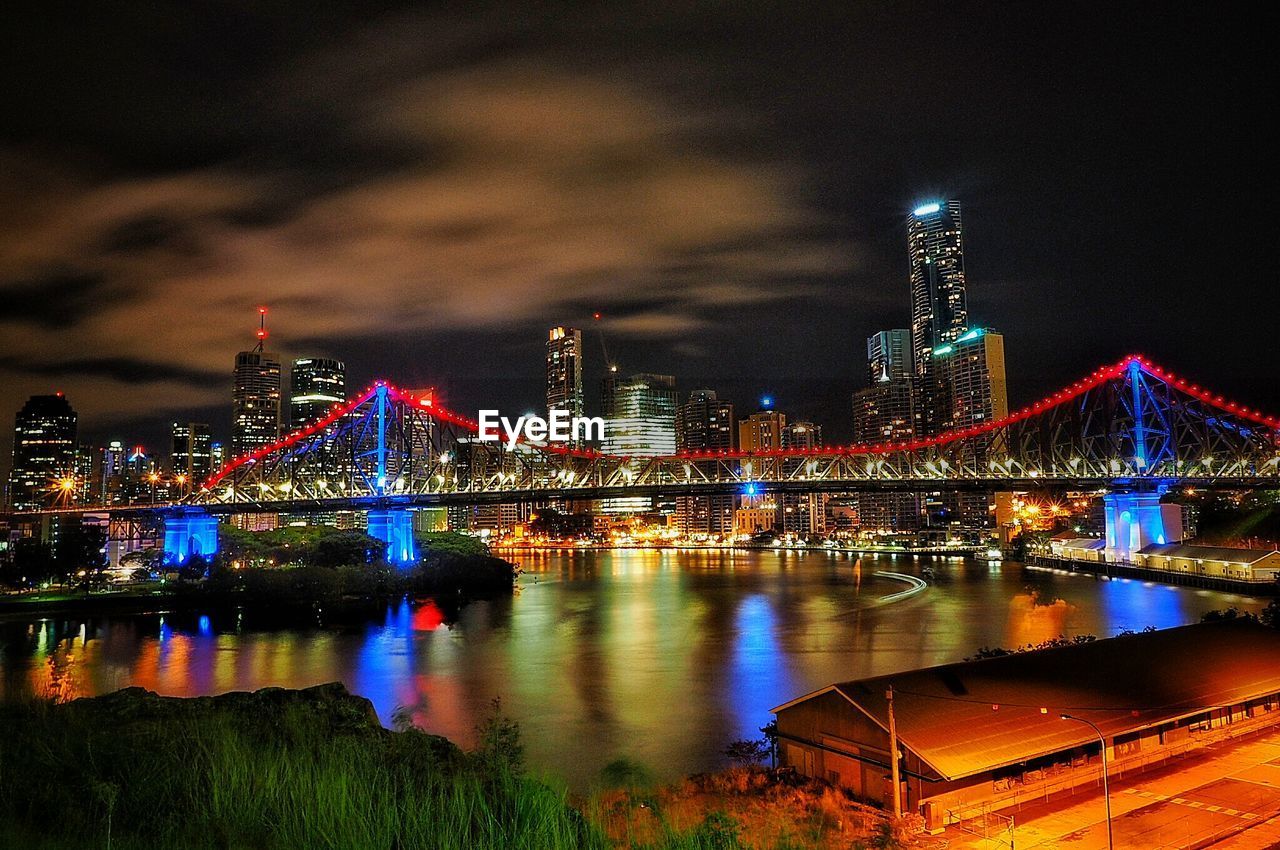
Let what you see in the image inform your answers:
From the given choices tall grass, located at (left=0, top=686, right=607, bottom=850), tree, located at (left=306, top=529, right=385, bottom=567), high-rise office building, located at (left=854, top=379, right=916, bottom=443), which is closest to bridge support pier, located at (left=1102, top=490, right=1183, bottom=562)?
tree, located at (left=306, top=529, right=385, bottom=567)

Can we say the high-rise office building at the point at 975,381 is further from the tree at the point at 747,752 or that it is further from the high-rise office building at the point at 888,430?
the tree at the point at 747,752

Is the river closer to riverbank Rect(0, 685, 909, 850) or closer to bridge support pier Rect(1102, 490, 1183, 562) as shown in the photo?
riverbank Rect(0, 685, 909, 850)

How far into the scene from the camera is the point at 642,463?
72.4m

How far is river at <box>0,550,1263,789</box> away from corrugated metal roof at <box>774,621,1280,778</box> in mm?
5624

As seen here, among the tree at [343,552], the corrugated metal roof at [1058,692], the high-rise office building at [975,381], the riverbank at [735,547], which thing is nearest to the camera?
the corrugated metal roof at [1058,692]

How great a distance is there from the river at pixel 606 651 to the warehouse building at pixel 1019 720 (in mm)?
5003

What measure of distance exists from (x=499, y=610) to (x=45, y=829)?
130ft

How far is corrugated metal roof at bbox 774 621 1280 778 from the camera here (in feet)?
41.2

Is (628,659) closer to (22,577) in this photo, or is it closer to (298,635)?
(298,635)

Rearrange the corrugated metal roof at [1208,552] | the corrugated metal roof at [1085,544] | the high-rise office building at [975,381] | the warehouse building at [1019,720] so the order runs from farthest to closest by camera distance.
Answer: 1. the high-rise office building at [975,381]
2. the corrugated metal roof at [1085,544]
3. the corrugated metal roof at [1208,552]
4. the warehouse building at [1019,720]

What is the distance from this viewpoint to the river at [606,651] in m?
21.5

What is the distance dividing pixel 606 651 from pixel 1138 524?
48666 mm

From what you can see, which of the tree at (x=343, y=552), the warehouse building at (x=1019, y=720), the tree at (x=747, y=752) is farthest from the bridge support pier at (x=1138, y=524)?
the tree at (x=747, y=752)

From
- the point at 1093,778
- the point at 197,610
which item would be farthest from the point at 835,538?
the point at 1093,778
